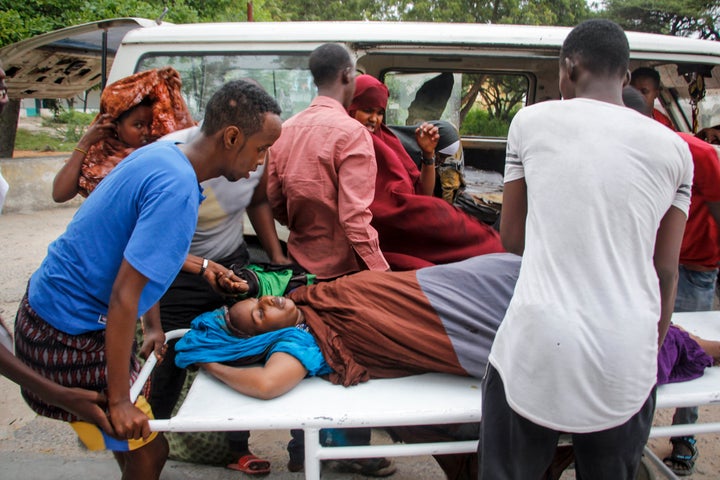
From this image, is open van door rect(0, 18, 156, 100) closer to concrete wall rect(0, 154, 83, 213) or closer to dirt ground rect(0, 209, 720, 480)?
concrete wall rect(0, 154, 83, 213)

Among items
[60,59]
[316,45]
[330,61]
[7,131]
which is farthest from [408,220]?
[7,131]

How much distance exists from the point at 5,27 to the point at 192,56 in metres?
4.94

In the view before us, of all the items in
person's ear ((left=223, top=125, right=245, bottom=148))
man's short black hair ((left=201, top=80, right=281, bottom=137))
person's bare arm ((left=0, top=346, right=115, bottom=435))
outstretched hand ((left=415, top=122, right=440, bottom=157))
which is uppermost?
man's short black hair ((left=201, top=80, right=281, bottom=137))

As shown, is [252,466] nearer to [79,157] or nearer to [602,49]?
[79,157]

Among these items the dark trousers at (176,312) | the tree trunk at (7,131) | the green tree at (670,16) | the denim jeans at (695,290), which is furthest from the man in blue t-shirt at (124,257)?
the green tree at (670,16)

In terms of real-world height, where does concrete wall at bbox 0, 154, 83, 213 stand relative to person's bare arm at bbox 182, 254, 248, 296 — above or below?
below

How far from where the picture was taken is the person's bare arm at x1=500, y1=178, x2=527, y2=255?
1.57 metres

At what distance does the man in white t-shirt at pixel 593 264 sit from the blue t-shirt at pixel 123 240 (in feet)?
2.78

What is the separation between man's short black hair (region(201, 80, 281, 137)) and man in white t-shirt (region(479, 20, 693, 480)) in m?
0.70

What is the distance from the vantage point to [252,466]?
258cm

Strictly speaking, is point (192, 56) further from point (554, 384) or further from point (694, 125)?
point (694, 125)

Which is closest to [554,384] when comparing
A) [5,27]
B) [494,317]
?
[494,317]

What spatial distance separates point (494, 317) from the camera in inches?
79.7

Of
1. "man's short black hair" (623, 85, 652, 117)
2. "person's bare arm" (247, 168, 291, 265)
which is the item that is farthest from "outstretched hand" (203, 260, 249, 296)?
"man's short black hair" (623, 85, 652, 117)
